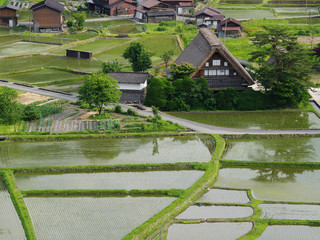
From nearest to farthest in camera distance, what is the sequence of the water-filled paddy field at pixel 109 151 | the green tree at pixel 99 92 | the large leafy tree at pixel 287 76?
the water-filled paddy field at pixel 109 151, the green tree at pixel 99 92, the large leafy tree at pixel 287 76

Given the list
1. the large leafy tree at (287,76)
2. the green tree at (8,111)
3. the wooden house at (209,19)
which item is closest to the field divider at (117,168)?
the green tree at (8,111)

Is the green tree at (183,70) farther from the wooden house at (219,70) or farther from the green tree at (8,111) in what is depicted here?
the green tree at (8,111)

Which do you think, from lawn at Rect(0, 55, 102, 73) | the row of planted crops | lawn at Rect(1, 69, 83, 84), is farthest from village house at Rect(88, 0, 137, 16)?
the row of planted crops

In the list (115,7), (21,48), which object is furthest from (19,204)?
(115,7)

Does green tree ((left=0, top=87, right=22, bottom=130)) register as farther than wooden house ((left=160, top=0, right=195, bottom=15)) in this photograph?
No

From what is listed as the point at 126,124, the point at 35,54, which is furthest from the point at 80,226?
the point at 35,54

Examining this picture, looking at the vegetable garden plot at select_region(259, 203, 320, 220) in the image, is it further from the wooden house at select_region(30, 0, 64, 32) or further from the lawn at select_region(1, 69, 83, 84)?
the wooden house at select_region(30, 0, 64, 32)

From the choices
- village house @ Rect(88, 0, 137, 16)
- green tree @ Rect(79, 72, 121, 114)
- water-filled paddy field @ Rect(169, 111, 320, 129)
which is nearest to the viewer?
water-filled paddy field @ Rect(169, 111, 320, 129)
